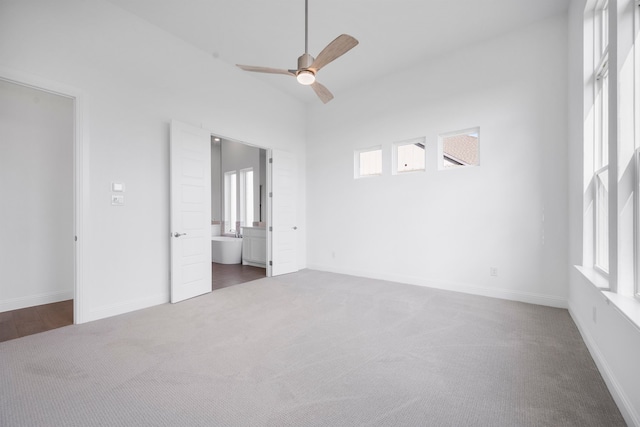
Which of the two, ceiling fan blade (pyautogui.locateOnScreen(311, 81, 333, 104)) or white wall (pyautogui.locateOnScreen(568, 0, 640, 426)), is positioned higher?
ceiling fan blade (pyautogui.locateOnScreen(311, 81, 333, 104))

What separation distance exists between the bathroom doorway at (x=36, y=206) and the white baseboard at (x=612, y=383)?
474cm

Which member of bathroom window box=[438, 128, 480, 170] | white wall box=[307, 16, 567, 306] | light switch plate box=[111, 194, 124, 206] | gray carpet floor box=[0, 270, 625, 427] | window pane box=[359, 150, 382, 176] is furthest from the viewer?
window pane box=[359, 150, 382, 176]

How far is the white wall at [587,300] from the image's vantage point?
153cm

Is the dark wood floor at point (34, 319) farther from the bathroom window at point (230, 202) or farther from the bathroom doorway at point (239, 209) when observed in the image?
the bathroom window at point (230, 202)

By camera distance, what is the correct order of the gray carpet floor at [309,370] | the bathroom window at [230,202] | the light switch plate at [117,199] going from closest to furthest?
1. the gray carpet floor at [309,370]
2. the light switch plate at [117,199]
3. the bathroom window at [230,202]

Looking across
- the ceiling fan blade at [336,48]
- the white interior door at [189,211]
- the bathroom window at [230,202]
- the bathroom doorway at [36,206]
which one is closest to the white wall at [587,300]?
the ceiling fan blade at [336,48]

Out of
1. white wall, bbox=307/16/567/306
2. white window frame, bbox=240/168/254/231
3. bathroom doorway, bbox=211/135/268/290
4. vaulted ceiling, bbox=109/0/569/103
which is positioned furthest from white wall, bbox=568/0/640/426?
white window frame, bbox=240/168/254/231

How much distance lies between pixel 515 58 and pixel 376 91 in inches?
81.1

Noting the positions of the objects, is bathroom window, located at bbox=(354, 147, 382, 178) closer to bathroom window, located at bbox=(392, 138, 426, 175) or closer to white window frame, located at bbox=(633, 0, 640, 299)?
bathroom window, located at bbox=(392, 138, 426, 175)

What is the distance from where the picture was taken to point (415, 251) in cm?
451

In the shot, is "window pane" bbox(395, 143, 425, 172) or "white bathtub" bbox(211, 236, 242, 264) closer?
"window pane" bbox(395, 143, 425, 172)

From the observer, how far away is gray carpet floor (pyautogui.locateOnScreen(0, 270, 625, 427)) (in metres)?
1.59

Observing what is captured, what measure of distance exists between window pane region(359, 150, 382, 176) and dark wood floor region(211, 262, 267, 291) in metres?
2.80

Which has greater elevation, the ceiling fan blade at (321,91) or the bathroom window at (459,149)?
the ceiling fan blade at (321,91)
